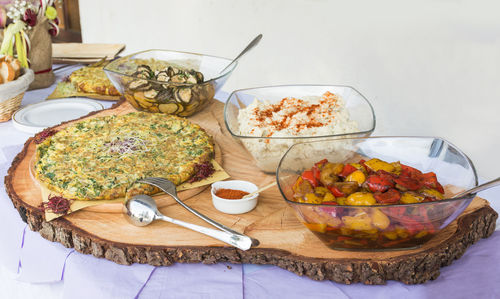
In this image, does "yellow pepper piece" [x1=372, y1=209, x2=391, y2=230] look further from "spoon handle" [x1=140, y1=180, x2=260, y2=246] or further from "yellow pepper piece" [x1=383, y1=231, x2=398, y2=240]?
"spoon handle" [x1=140, y1=180, x2=260, y2=246]

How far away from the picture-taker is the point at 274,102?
2.24m

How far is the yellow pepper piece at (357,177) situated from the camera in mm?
1383

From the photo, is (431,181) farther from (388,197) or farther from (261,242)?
(261,242)

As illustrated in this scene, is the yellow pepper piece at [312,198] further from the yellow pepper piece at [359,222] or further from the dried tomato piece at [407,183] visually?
the dried tomato piece at [407,183]

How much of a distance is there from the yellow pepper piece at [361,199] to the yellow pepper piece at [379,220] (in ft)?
0.18

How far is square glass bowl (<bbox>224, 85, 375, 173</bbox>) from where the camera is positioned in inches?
67.4

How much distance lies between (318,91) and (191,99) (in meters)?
0.67

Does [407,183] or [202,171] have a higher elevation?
[407,183]

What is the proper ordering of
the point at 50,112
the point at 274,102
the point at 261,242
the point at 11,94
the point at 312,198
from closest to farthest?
the point at 312,198, the point at 261,242, the point at 274,102, the point at 11,94, the point at 50,112

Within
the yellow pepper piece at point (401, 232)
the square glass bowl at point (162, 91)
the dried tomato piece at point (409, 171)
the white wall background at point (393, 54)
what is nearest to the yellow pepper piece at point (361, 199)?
the yellow pepper piece at point (401, 232)

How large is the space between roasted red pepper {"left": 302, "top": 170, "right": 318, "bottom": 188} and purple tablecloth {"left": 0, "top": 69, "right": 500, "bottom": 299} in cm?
30

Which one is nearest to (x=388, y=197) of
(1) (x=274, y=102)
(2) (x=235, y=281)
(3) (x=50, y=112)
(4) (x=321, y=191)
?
(4) (x=321, y=191)

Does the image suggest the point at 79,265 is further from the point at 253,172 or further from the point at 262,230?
the point at 253,172

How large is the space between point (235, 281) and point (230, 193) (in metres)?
0.36
